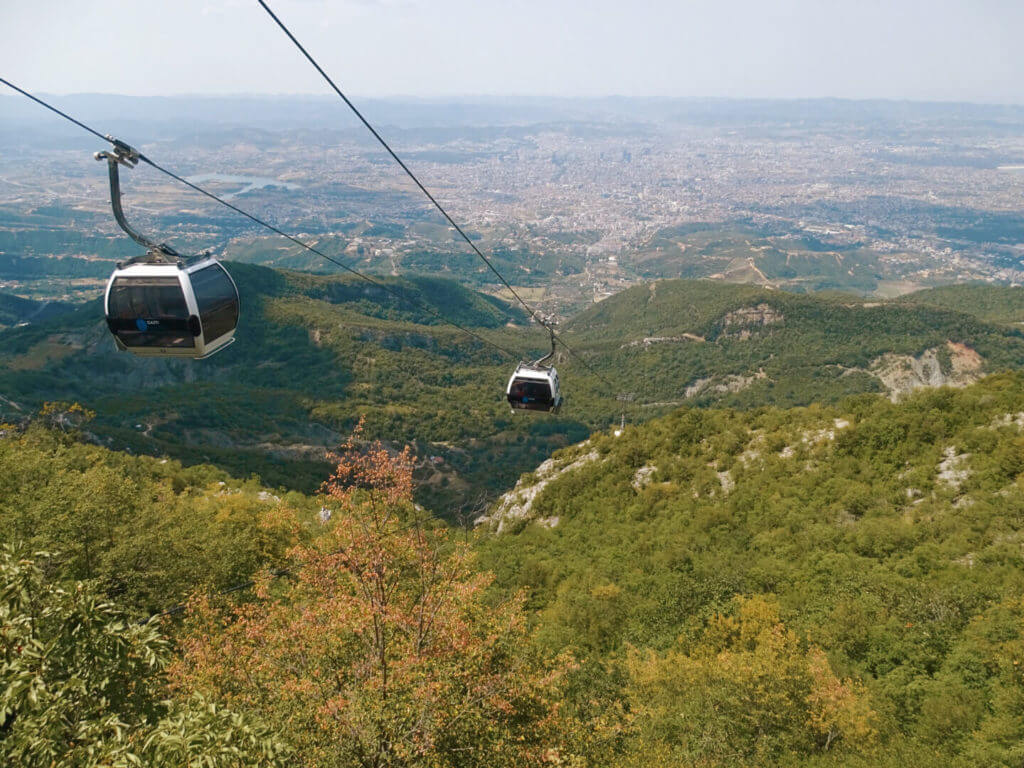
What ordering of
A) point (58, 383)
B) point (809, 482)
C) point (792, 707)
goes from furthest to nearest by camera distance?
point (58, 383), point (809, 482), point (792, 707)

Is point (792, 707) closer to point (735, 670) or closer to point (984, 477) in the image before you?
point (735, 670)

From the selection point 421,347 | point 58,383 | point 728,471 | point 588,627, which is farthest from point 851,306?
point 58,383

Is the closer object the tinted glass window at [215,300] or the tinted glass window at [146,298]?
the tinted glass window at [146,298]

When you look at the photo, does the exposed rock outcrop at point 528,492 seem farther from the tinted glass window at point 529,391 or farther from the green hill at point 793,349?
the green hill at point 793,349

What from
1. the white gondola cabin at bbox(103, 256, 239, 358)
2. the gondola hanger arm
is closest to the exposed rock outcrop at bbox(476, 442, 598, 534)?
the white gondola cabin at bbox(103, 256, 239, 358)

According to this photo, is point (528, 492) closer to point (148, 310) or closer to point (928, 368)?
point (148, 310)

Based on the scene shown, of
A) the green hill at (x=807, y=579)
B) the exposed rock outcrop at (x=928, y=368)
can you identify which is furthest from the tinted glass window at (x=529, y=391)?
the exposed rock outcrop at (x=928, y=368)
